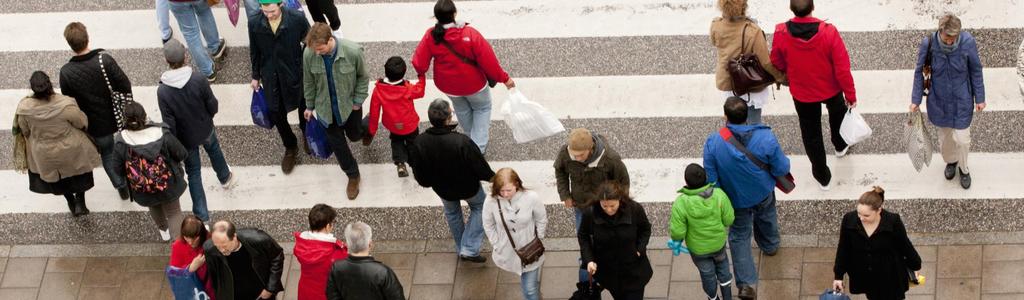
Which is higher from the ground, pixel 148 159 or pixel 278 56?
pixel 278 56

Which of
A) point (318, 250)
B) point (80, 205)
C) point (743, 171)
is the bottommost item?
point (80, 205)

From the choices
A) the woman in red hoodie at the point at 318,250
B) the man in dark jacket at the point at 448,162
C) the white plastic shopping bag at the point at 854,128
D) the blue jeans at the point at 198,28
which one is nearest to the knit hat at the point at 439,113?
the man in dark jacket at the point at 448,162

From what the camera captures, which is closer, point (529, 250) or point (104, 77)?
point (529, 250)

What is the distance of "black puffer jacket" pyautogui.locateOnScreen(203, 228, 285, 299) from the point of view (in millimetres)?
9453

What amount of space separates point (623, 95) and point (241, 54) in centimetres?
357

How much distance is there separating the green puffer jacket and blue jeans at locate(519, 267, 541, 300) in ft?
3.66

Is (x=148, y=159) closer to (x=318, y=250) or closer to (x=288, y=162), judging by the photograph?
(x=288, y=162)

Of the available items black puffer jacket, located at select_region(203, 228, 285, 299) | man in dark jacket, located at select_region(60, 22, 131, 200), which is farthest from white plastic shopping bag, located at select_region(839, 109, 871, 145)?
man in dark jacket, located at select_region(60, 22, 131, 200)

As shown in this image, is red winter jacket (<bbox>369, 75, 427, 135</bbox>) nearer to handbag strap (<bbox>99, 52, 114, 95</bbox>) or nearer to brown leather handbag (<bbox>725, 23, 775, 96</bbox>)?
handbag strap (<bbox>99, 52, 114, 95</bbox>)

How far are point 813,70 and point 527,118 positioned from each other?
2.16 metres

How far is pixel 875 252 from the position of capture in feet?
30.5

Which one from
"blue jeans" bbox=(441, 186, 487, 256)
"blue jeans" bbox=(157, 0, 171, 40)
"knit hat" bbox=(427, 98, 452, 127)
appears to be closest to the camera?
"knit hat" bbox=(427, 98, 452, 127)

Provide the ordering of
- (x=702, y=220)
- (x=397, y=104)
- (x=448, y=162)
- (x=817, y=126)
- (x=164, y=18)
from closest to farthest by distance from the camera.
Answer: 1. (x=702, y=220)
2. (x=448, y=162)
3. (x=817, y=126)
4. (x=397, y=104)
5. (x=164, y=18)

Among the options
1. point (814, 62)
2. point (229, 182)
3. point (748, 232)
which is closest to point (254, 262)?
point (229, 182)
